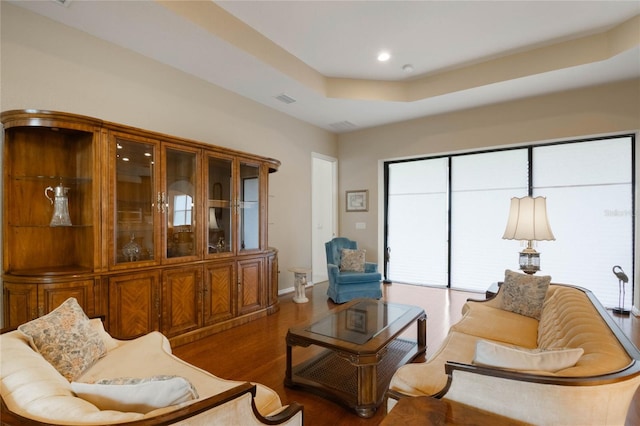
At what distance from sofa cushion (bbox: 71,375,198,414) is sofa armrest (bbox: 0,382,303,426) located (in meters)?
0.08

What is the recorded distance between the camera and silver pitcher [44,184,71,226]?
265cm

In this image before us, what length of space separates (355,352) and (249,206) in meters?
2.47

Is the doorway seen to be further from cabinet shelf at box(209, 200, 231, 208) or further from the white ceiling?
cabinet shelf at box(209, 200, 231, 208)

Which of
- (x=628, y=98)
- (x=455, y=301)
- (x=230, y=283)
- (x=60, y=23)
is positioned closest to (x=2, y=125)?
(x=60, y=23)

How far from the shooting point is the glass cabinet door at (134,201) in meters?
2.83

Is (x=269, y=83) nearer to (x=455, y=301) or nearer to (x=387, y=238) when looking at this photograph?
(x=387, y=238)

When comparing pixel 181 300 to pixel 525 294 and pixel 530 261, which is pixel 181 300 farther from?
pixel 530 261

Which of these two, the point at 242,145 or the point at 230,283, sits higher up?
the point at 242,145

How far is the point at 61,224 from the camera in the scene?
104 inches

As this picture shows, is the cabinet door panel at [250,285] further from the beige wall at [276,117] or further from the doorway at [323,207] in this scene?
the doorway at [323,207]

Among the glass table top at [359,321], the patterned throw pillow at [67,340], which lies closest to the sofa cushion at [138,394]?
the patterned throw pillow at [67,340]

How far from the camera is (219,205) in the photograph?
3670 millimetres

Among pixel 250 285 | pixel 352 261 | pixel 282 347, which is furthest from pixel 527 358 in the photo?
pixel 352 261

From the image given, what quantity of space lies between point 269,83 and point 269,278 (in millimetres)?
2583
